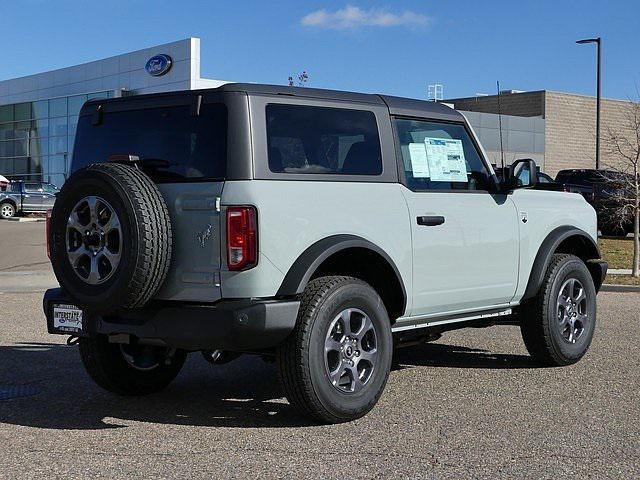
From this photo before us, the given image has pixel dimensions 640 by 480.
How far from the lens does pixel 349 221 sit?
5.70 meters

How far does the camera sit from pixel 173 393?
673 centimetres

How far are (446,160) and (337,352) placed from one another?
1.80 metres

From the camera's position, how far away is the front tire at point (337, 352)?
210 inches

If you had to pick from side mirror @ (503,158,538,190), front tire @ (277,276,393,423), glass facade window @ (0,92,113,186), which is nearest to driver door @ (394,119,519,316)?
side mirror @ (503,158,538,190)

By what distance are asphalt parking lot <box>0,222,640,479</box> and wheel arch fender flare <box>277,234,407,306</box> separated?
2.79 ft

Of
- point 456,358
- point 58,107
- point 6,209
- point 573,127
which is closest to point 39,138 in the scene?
point 58,107

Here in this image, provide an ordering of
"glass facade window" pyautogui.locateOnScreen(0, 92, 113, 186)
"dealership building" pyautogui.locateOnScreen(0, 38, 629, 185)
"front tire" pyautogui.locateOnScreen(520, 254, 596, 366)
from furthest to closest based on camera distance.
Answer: "glass facade window" pyautogui.locateOnScreen(0, 92, 113, 186) < "dealership building" pyautogui.locateOnScreen(0, 38, 629, 185) < "front tire" pyautogui.locateOnScreen(520, 254, 596, 366)

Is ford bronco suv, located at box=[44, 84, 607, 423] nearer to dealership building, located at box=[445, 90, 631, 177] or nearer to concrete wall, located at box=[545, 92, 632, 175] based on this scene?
dealership building, located at box=[445, 90, 631, 177]

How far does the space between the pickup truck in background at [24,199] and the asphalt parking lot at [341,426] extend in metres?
30.6

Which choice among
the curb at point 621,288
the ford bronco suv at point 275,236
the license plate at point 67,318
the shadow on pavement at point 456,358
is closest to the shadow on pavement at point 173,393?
the shadow on pavement at point 456,358

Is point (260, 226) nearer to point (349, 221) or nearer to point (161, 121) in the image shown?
point (349, 221)

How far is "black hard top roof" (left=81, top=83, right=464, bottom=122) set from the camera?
18.2 ft

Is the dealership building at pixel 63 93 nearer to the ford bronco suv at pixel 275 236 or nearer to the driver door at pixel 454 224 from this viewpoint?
the driver door at pixel 454 224

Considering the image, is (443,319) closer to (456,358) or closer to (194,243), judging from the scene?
(456,358)
